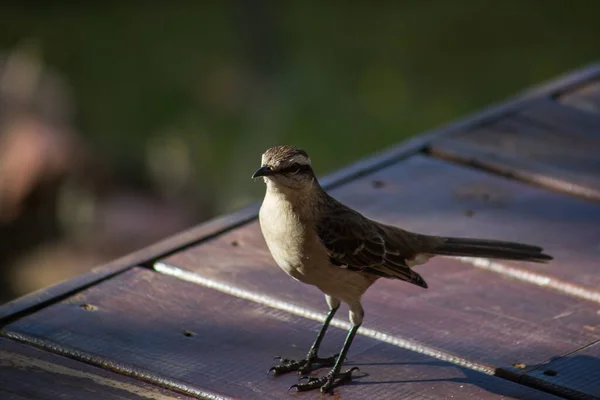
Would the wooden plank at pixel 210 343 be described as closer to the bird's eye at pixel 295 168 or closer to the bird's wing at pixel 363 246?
the bird's wing at pixel 363 246

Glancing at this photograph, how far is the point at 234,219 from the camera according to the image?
6020 millimetres

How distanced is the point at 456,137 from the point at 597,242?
58.1 inches

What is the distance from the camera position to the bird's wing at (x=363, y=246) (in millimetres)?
4852

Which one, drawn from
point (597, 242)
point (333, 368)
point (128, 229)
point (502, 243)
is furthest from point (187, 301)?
point (128, 229)

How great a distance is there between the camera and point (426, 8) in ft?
50.9

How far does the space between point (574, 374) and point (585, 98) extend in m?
3.39

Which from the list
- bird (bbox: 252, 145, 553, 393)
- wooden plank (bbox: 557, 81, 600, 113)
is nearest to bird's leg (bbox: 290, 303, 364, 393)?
bird (bbox: 252, 145, 553, 393)

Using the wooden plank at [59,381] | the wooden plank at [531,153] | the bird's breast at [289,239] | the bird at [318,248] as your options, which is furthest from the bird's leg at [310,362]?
the wooden plank at [531,153]

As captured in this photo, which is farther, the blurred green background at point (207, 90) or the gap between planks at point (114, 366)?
the blurred green background at point (207, 90)

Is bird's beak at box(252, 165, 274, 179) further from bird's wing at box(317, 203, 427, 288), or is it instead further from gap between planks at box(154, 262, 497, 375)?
gap between planks at box(154, 262, 497, 375)

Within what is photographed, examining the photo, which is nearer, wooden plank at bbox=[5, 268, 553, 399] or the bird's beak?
wooden plank at bbox=[5, 268, 553, 399]

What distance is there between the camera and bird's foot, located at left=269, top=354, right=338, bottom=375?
15.2ft

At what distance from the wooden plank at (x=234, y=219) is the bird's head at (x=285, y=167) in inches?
39.5

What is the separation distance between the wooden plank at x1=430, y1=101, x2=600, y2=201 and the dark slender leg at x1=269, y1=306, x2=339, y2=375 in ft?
6.88
